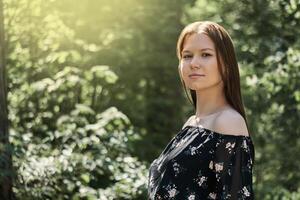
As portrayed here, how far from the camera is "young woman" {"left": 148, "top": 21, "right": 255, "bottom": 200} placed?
2.60m

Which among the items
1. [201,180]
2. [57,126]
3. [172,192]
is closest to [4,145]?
[57,126]

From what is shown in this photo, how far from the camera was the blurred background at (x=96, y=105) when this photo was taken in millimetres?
5359

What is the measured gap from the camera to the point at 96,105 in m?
7.50

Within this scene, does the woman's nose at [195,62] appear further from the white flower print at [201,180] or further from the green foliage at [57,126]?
the green foliage at [57,126]

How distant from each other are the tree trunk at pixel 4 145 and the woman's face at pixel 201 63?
7.66 ft

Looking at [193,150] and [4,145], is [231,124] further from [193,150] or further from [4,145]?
[4,145]

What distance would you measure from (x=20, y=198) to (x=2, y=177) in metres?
0.33

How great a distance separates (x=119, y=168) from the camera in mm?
5629

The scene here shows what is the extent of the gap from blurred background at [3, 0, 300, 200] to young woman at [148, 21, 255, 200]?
236 centimetres

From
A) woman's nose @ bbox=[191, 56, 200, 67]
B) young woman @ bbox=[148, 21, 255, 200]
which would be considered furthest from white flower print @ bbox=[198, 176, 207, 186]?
woman's nose @ bbox=[191, 56, 200, 67]

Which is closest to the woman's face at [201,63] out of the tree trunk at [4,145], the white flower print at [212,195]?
the white flower print at [212,195]

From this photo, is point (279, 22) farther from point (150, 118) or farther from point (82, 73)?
point (150, 118)

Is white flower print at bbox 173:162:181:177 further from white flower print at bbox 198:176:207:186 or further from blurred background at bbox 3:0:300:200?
blurred background at bbox 3:0:300:200

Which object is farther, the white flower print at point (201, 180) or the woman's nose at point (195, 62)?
the woman's nose at point (195, 62)
